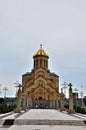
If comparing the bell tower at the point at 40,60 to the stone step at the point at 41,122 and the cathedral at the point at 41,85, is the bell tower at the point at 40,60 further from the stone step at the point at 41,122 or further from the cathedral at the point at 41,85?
the stone step at the point at 41,122

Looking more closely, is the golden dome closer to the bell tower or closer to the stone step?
the bell tower

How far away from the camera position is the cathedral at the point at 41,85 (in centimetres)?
6712

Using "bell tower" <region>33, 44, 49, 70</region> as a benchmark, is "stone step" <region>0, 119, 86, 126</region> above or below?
below

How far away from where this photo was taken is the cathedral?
67.1m

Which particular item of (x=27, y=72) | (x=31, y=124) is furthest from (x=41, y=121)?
(x=27, y=72)

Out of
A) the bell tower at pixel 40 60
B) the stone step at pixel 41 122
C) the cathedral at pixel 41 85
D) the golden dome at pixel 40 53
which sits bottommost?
the stone step at pixel 41 122

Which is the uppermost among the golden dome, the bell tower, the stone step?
the golden dome

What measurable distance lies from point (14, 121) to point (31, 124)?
45.7 inches

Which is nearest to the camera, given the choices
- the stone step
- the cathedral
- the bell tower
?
the stone step

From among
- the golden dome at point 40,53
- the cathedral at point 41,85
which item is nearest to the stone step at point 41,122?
the cathedral at point 41,85

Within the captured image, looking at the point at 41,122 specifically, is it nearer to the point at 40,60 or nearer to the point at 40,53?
the point at 40,60

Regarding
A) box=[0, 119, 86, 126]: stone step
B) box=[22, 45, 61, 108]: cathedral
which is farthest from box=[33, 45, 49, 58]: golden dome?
box=[0, 119, 86, 126]: stone step

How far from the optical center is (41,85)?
7262 centimetres

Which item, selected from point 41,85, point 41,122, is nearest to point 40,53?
point 41,85
